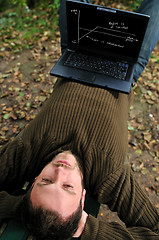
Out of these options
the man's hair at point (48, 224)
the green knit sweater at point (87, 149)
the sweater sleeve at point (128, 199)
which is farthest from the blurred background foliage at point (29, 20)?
the man's hair at point (48, 224)

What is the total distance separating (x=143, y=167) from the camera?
321 centimetres

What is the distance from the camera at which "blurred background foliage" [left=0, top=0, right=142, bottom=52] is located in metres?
4.80

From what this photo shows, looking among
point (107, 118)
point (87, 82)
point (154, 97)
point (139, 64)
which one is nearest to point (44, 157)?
point (107, 118)

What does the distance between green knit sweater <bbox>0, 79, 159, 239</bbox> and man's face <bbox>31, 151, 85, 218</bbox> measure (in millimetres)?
212

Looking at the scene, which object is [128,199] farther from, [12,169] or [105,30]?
[105,30]

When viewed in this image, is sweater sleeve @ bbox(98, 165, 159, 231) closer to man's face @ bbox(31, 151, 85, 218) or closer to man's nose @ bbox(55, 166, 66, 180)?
man's face @ bbox(31, 151, 85, 218)

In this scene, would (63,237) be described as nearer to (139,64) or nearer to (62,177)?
(62,177)

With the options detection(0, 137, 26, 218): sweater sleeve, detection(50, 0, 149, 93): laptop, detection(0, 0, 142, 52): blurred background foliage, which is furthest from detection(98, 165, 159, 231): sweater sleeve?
detection(0, 0, 142, 52): blurred background foliage

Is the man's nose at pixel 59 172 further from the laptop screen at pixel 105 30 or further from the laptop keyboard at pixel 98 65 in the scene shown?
the laptop screen at pixel 105 30

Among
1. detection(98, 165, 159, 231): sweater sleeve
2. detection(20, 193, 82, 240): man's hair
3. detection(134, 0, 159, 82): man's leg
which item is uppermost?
detection(134, 0, 159, 82): man's leg

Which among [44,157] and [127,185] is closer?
[127,185]

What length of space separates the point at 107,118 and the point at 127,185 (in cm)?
73

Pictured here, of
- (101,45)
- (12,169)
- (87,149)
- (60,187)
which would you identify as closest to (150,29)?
(101,45)

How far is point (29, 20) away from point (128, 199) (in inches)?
193
